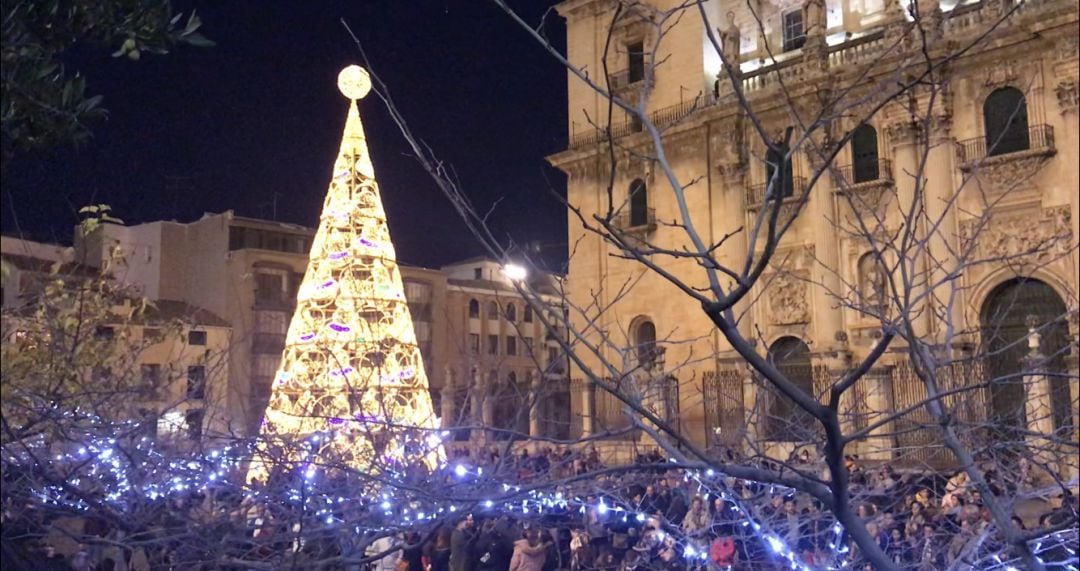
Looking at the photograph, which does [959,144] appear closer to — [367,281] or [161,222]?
[367,281]

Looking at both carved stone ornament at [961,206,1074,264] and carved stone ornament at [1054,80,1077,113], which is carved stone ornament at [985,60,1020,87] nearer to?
carved stone ornament at [1054,80,1077,113]

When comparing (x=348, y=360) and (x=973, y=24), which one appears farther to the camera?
(x=973, y=24)

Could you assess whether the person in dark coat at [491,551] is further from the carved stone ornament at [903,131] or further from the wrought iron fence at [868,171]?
the carved stone ornament at [903,131]

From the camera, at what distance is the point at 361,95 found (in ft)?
50.7

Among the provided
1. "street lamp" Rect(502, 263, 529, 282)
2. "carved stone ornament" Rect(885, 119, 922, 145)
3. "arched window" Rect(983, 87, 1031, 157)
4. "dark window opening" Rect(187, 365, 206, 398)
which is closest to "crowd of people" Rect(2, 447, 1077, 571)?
"street lamp" Rect(502, 263, 529, 282)

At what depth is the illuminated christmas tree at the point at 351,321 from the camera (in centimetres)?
1403

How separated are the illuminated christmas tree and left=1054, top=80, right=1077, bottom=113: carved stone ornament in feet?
47.4

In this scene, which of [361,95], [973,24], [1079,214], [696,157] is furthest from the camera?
[696,157]

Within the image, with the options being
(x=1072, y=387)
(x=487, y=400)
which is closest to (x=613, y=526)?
(x=487, y=400)

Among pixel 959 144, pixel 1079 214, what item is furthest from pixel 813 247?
pixel 1079 214

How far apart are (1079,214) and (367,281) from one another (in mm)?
14581

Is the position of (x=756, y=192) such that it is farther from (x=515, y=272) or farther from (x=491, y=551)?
(x=515, y=272)

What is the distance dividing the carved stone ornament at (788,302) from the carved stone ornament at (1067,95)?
698 cm

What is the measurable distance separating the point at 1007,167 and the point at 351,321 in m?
14.8
